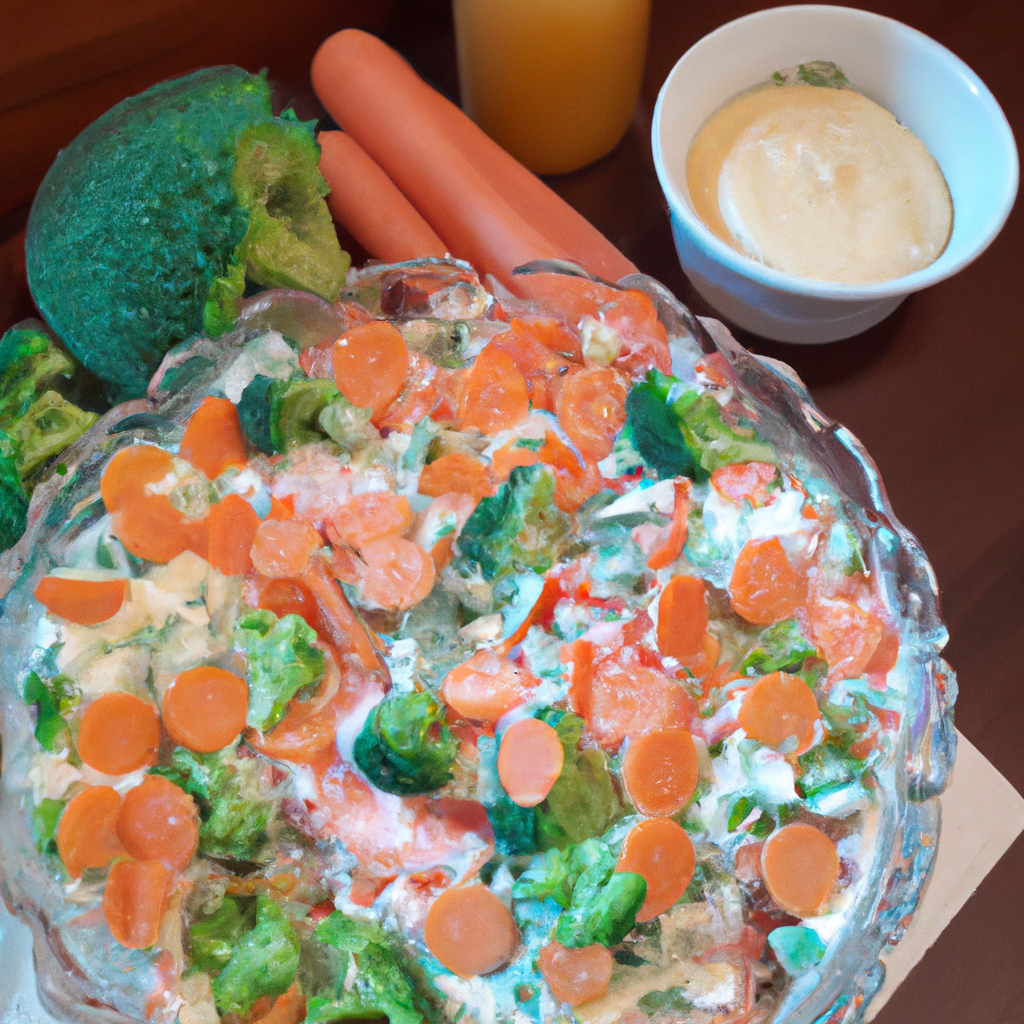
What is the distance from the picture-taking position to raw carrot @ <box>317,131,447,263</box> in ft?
2.58

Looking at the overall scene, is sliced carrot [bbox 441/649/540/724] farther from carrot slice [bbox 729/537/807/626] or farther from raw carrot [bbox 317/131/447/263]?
raw carrot [bbox 317/131/447/263]

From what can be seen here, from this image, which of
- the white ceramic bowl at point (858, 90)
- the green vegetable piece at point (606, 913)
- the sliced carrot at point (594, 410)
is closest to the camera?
the green vegetable piece at point (606, 913)

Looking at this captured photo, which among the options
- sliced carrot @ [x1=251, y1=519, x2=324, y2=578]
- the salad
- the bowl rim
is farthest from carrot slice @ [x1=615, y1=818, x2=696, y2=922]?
the bowl rim

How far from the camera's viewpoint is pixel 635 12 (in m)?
0.75

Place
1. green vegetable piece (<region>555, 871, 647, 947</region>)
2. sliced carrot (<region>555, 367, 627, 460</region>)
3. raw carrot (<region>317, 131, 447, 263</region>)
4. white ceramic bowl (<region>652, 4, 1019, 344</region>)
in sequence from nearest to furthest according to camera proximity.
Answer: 1. green vegetable piece (<region>555, 871, 647, 947</region>)
2. sliced carrot (<region>555, 367, 627, 460</region>)
3. white ceramic bowl (<region>652, 4, 1019, 344</region>)
4. raw carrot (<region>317, 131, 447, 263</region>)

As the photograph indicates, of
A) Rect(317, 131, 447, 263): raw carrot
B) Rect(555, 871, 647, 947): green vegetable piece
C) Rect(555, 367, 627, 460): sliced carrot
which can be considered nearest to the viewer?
Rect(555, 871, 647, 947): green vegetable piece

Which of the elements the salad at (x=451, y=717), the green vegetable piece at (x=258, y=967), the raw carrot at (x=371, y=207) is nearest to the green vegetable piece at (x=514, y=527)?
the salad at (x=451, y=717)

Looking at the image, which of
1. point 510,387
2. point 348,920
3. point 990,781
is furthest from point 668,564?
point 990,781

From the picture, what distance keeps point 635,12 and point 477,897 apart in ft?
2.12

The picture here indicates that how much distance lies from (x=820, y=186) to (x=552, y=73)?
0.77 ft

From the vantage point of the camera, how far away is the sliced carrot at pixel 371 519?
53 cm

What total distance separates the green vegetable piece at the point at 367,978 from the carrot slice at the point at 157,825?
84 mm

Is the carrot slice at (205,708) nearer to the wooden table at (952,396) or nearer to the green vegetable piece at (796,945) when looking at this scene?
the green vegetable piece at (796,945)

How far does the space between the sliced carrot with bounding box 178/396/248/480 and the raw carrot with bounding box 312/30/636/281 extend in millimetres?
303
